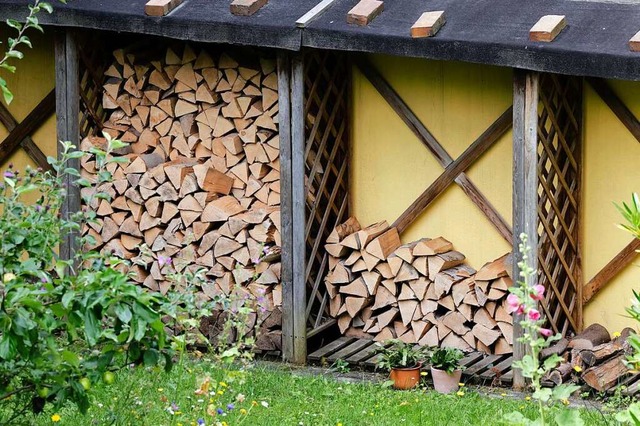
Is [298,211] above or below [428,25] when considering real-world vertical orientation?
below

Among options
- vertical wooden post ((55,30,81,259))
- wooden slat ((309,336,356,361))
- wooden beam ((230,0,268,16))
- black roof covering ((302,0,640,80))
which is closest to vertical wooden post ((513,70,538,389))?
black roof covering ((302,0,640,80))

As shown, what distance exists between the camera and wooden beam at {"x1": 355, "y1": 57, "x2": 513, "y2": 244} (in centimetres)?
817

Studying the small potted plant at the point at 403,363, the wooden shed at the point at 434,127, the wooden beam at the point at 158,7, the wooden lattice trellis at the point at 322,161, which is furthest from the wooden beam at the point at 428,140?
the wooden beam at the point at 158,7

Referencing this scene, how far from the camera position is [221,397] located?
6801 millimetres

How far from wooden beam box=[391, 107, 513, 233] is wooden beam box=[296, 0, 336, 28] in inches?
53.3

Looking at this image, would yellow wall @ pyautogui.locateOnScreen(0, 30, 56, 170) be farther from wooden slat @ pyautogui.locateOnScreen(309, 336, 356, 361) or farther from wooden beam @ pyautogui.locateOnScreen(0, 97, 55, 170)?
wooden slat @ pyautogui.locateOnScreen(309, 336, 356, 361)

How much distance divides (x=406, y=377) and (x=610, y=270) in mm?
1526

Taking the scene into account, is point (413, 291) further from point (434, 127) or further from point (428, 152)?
point (434, 127)

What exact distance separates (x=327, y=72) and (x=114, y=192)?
1781 millimetres

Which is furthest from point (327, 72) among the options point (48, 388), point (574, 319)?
point (48, 388)

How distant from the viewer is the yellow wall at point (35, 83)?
965 cm

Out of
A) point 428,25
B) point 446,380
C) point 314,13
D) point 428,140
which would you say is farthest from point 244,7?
point 446,380

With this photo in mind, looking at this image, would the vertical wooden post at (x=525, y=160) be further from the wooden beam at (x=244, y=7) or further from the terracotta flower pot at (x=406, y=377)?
the wooden beam at (x=244, y=7)

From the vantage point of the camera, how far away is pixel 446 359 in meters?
7.57
